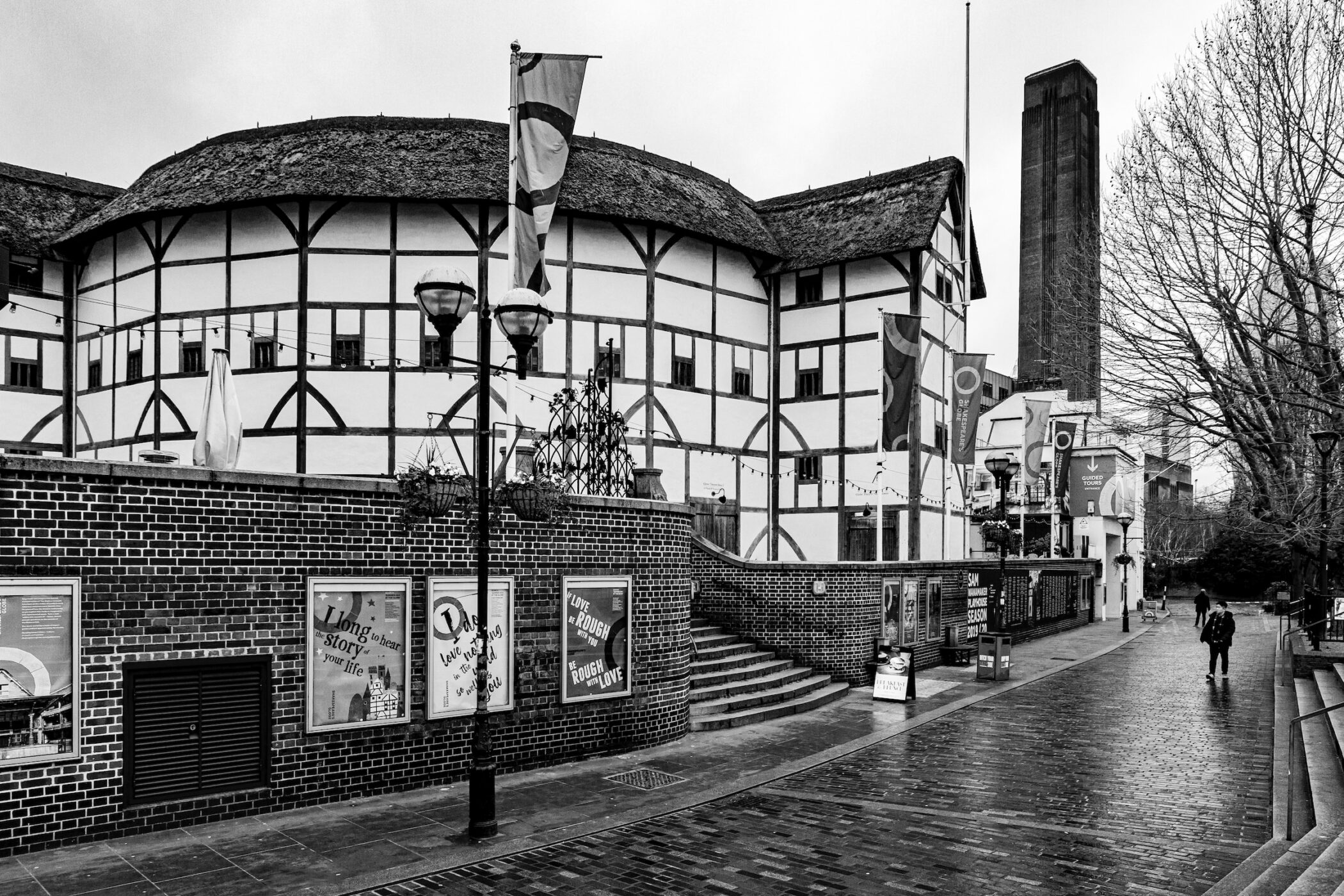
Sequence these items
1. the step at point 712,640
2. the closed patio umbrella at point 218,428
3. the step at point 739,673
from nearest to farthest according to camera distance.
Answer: the closed patio umbrella at point 218,428
the step at point 739,673
the step at point 712,640

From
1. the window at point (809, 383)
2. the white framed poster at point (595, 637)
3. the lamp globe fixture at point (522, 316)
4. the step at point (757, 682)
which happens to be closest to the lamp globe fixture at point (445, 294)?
the lamp globe fixture at point (522, 316)

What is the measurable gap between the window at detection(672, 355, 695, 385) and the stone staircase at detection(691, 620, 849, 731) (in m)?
9.35

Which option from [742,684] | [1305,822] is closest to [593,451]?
[742,684]

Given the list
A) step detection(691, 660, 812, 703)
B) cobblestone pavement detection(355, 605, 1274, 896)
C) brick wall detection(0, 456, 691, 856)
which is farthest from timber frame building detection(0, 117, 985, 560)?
cobblestone pavement detection(355, 605, 1274, 896)

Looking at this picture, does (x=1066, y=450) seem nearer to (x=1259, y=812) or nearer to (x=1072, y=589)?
(x=1072, y=589)

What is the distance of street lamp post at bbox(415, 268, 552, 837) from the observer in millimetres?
8969

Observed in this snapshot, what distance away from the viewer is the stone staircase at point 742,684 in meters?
14.8

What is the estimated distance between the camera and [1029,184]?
86.6m

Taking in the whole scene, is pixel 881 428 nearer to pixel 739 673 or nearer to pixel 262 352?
pixel 739 673

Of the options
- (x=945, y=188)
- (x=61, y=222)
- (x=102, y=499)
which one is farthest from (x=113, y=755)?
(x=945, y=188)

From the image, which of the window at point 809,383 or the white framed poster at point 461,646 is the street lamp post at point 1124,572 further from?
the white framed poster at point 461,646

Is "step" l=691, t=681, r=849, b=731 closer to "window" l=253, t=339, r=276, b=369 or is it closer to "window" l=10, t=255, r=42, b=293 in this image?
"window" l=253, t=339, r=276, b=369

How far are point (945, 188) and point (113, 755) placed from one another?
2583 cm

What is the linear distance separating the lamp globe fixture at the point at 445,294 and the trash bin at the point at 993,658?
1456 cm
